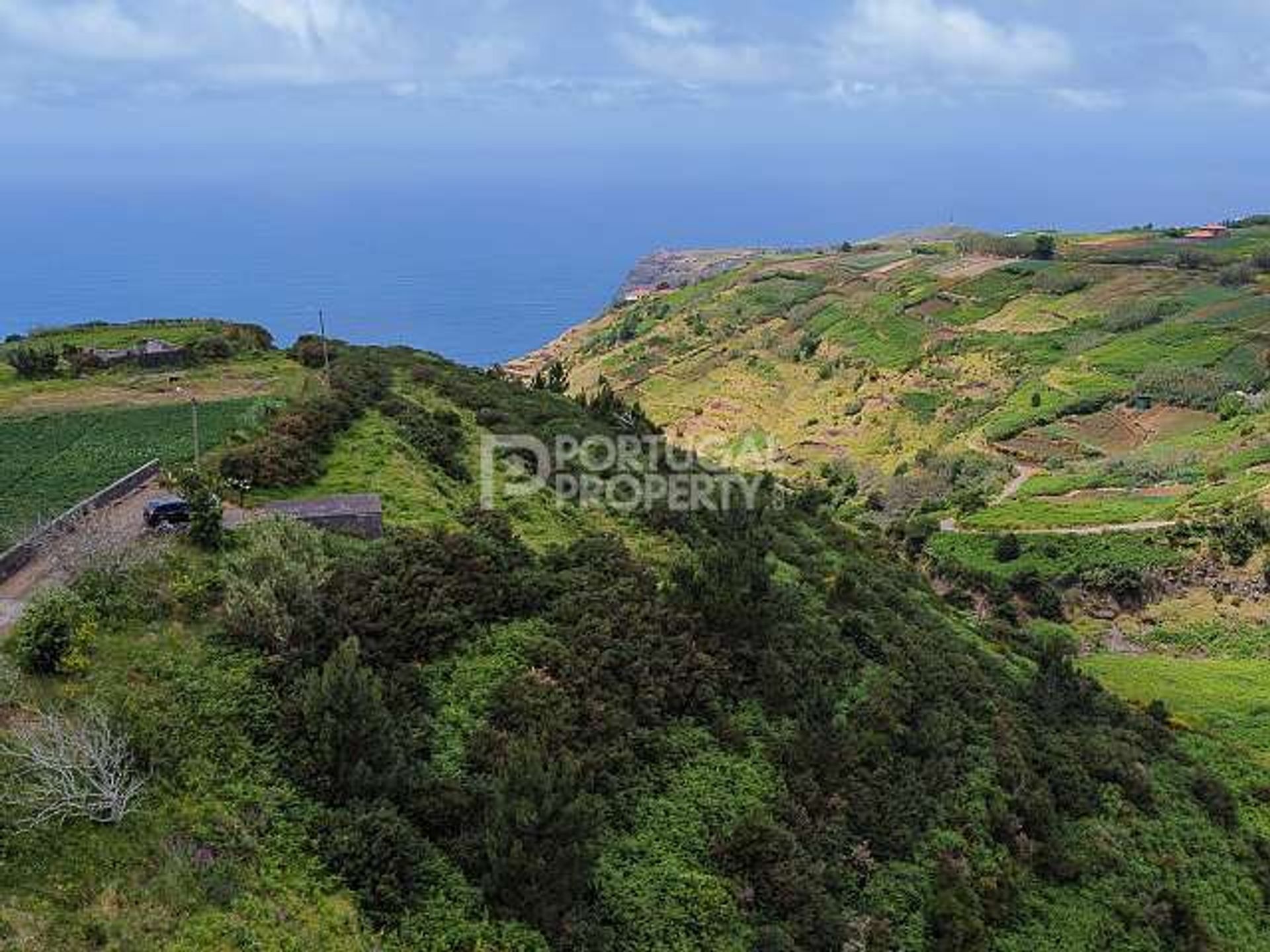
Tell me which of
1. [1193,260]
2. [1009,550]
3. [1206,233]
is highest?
[1206,233]

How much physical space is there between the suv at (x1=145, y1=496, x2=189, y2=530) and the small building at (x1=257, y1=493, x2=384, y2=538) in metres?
1.96

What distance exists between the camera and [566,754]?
1703 cm

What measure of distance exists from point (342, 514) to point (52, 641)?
8.52 metres

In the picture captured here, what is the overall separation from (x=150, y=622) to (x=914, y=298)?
9607 centimetres

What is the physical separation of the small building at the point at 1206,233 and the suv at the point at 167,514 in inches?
4857

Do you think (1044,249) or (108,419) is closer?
(108,419)

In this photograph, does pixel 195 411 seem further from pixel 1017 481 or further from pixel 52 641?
pixel 1017 481

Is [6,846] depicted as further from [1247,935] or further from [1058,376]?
[1058,376]

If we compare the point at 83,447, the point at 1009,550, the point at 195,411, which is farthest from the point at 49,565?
the point at 1009,550

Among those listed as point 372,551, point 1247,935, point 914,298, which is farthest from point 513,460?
point 914,298

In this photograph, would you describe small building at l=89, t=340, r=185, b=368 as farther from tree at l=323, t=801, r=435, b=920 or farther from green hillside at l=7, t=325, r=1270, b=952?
tree at l=323, t=801, r=435, b=920

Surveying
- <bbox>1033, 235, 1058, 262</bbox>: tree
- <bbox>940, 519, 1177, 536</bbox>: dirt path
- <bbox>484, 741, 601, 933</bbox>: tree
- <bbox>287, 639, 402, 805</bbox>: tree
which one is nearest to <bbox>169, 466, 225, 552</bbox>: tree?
<bbox>287, 639, 402, 805</bbox>: tree

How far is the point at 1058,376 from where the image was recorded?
256 ft

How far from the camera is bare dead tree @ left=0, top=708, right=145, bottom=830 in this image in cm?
1403
